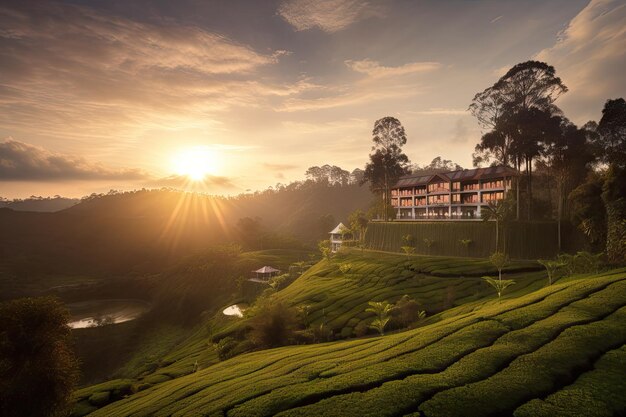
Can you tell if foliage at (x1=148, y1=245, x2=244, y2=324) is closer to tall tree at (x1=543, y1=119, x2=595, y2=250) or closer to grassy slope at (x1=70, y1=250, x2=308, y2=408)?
grassy slope at (x1=70, y1=250, x2=308, y2=408)

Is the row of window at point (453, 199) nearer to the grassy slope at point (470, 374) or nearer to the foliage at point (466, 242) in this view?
the foliage at point (466, 242)

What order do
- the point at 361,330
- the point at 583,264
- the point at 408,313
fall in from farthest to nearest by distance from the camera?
the point at 361,330 < the point at 408,313 < the point at 583,264

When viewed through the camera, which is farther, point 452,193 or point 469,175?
point 452,193

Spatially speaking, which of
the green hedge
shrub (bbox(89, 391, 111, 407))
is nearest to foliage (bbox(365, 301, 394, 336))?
shrub (bbox(89, 391, 111, 407))

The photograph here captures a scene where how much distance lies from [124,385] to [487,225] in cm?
5326

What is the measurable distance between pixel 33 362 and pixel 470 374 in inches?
1113

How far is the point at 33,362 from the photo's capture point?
22.8 meters

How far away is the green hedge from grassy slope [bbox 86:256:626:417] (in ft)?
99.8

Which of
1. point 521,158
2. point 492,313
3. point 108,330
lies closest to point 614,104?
point 521,158

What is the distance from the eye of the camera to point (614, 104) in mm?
47594

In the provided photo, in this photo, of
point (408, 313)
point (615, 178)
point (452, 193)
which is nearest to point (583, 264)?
point (615, 178)

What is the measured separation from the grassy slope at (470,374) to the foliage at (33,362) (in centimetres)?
542

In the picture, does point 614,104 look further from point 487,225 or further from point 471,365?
point 471,365

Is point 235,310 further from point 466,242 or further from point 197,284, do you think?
point 466,242
